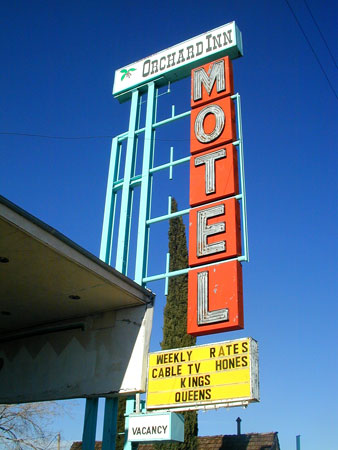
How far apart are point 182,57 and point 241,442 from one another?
1876cm

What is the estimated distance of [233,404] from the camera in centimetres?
1023

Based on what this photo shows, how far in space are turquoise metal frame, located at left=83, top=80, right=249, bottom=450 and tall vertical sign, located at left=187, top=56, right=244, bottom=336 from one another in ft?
0.83

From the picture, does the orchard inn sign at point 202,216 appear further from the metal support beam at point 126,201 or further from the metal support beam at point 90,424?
the metal support beam at point 90,424

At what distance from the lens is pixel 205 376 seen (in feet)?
35.7

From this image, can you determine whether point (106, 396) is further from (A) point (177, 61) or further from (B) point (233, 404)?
(A) point (177, 61)

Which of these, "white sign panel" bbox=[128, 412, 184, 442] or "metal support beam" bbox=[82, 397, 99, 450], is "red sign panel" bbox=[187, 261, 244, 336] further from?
"metal support beam" bbox=[82, 397, 99, 450]

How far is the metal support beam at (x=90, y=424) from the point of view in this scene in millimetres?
11695

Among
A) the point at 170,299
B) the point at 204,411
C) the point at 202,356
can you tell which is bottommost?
the point at 204,411

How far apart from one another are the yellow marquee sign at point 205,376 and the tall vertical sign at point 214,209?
2.40ft

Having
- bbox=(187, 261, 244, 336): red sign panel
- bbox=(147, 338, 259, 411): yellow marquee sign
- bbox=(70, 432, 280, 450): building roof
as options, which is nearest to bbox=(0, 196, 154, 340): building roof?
bbox=(187, 261, 244, 336): red sign panel

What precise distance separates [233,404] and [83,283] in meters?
3.88

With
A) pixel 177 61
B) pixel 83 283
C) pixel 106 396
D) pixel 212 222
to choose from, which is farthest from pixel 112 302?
pixel 177 61

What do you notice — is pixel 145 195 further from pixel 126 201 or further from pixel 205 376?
pixel 205 376

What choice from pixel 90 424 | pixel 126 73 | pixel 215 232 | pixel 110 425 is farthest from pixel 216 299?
pixel 126 73
